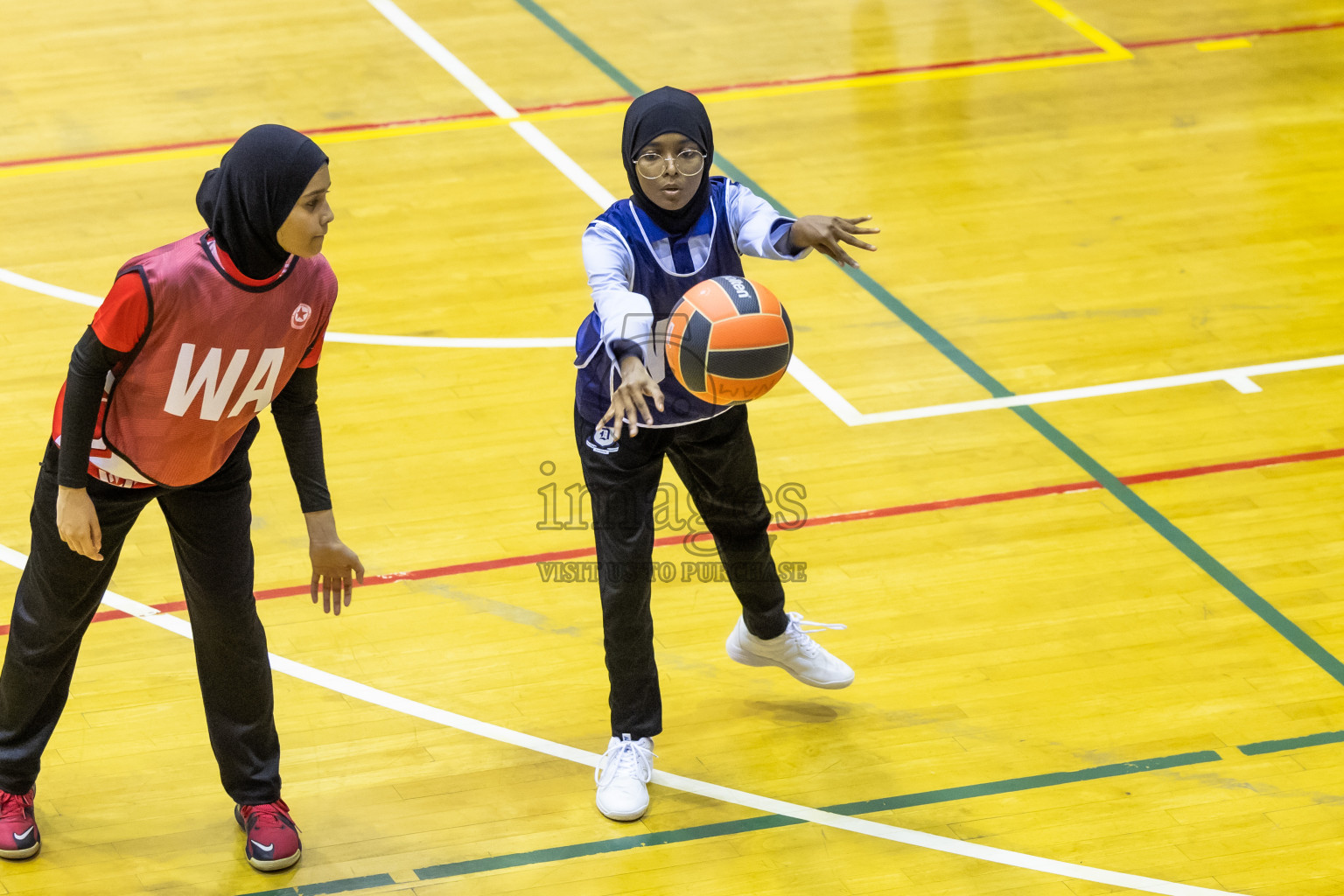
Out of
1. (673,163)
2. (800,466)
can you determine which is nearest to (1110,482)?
(800,466)

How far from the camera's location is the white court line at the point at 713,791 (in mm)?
4516

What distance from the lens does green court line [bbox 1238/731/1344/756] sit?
197 inches

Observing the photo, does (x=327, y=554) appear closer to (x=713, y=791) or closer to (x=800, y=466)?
(x=713, y=791)

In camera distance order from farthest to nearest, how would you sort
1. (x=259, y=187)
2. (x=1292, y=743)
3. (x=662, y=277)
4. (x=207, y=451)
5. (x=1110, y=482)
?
(x=1110, y=482)
(x=1292, y=743)
(x=662, y=277)
(x=207, y=451)
(x=259, y=187)

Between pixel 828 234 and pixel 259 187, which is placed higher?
pixel 259 187

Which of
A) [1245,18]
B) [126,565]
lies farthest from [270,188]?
[1245,18]

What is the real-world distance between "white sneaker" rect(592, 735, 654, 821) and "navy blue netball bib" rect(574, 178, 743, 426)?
0.97 m

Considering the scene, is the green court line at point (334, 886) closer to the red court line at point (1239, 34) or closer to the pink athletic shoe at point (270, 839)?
the pink athletic shoe at point (270, 839)

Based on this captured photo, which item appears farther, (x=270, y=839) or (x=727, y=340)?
(x=270, y=839)

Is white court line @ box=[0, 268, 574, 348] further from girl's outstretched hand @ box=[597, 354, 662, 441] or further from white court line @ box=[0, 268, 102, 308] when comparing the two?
girl's outstretched hand @ box=[597, 354, 662, 441]

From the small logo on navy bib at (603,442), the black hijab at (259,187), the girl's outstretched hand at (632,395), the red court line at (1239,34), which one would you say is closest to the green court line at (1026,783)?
the small logo on navy bib at (603,442)

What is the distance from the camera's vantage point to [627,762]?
477 centimetres

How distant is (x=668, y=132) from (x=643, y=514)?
1.06 m

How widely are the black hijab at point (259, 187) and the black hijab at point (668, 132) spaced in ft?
2.92
